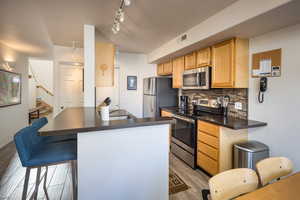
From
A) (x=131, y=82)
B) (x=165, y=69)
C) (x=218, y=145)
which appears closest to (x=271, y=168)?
(x=218, y=145)

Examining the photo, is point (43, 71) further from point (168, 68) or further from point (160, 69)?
point (168, 68)

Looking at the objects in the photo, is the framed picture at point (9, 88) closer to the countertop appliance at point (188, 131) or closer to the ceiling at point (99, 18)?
the ceiling at point (99, 18)

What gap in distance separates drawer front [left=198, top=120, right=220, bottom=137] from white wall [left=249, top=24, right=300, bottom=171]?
0.65m

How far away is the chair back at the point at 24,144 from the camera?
1.17 metres

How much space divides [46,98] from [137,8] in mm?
8178

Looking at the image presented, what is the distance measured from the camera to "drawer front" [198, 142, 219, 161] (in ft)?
7.41

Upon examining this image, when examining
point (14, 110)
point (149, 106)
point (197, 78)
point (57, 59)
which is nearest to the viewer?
point (197, 78)

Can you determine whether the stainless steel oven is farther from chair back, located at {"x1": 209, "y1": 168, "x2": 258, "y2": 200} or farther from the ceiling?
the ceiling

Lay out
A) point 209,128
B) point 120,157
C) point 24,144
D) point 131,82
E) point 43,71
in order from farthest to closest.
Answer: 1. point 43,71
2. point 131,82
3. point 209,128
4. point 120,157
5. point 24,144

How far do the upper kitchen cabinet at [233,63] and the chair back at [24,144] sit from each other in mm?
2584

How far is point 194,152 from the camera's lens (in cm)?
264

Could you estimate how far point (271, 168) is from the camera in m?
1.22

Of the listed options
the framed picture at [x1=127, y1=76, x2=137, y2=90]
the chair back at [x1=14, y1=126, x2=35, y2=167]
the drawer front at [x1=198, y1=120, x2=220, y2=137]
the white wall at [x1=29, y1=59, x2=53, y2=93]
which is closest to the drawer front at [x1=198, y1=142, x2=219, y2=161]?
the drawer front at [x1=198, y1=120, x2=220, y2=137]

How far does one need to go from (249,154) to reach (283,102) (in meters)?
0.81
